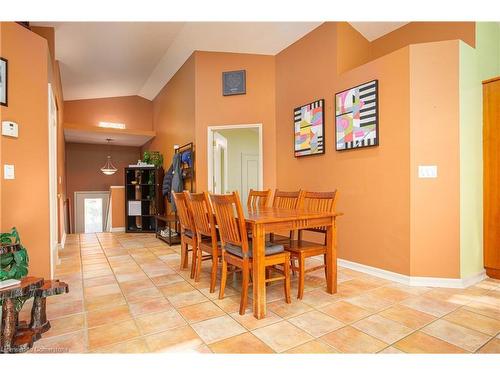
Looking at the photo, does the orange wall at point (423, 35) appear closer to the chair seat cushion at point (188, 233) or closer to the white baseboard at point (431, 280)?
the white baseboard at point (431, 280)

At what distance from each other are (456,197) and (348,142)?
46.4 inches

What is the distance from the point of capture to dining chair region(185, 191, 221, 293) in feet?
8.12

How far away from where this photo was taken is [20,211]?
7.82 feet

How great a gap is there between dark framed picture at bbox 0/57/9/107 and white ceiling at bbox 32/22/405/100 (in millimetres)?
1538

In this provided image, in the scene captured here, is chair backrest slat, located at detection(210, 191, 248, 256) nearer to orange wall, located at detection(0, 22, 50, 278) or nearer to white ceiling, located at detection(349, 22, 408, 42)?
orange wall, located at detection(0, 22, 50, 278)

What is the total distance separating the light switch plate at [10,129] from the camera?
7.25 feet

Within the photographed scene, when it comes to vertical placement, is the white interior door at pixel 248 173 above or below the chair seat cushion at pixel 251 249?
above

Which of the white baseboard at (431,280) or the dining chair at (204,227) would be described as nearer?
the dining chair at (204,227)

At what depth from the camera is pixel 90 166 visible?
7.70 metres

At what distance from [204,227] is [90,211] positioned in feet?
21.1

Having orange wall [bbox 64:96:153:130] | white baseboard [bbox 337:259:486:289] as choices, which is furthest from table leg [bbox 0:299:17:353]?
orange wall [bbox 64:96:153:130]

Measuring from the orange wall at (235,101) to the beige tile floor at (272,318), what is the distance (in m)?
2.11

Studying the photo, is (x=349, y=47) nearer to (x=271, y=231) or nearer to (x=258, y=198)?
(x=258, y=198)

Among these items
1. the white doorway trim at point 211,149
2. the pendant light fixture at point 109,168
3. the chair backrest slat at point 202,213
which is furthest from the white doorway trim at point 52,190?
the pendant light fixture at point 109,168
